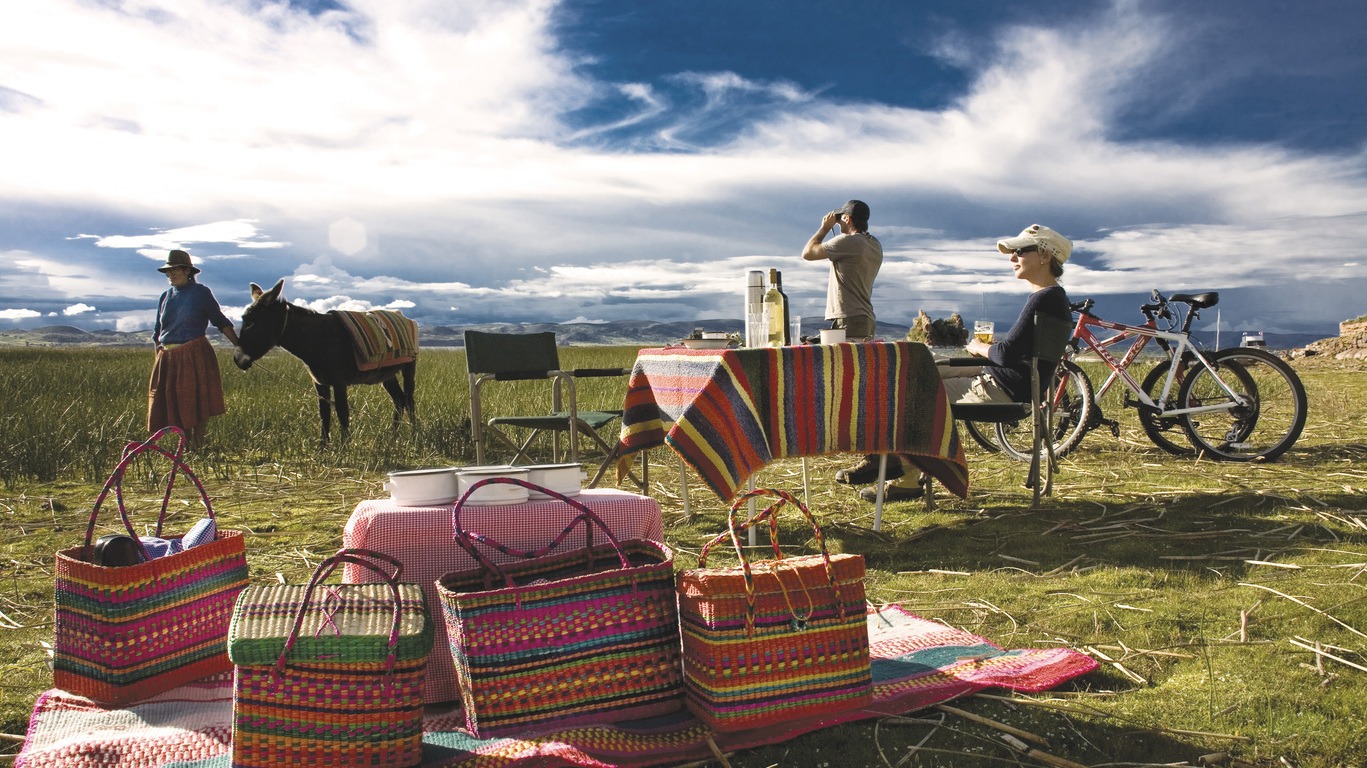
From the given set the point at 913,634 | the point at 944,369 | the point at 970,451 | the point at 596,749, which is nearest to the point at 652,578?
the point at 596,749

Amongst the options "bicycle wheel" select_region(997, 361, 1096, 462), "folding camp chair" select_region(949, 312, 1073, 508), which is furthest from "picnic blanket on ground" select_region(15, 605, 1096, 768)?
"bicycle wheel" select_region(997, 361, 1096, 462)

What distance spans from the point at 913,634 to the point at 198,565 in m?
2.16

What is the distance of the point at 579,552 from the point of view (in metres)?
2.63

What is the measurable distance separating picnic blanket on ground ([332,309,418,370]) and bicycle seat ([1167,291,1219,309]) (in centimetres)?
661

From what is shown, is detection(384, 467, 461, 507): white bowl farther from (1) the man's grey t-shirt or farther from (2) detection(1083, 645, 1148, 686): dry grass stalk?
(1) the man's grey t-shirt

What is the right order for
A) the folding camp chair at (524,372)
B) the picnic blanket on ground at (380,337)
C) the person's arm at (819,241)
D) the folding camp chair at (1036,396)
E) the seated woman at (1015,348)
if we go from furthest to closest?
the picnic blanket on ground at (380,337) → the person's arm at (819,241) → the folding camp chair at (524,372) → the seated woman at (1015,348) → the folding camp chair at (1036,396)

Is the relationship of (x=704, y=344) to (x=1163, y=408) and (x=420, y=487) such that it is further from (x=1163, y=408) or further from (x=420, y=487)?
(x=1163, y=408)

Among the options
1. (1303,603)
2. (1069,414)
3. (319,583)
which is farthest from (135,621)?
(1069,414)

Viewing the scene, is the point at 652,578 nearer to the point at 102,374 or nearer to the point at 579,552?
the point at 579,552

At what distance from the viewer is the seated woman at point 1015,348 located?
5.06 metres

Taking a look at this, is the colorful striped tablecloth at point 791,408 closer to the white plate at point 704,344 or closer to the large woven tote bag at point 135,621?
the white plate at point 704,344

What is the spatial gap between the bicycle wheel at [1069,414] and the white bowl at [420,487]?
4.66m

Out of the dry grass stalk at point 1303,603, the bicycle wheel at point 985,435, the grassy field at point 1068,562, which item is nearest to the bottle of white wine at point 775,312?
the grassy field at point 1068,562

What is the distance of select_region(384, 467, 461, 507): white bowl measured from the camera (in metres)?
2.70
